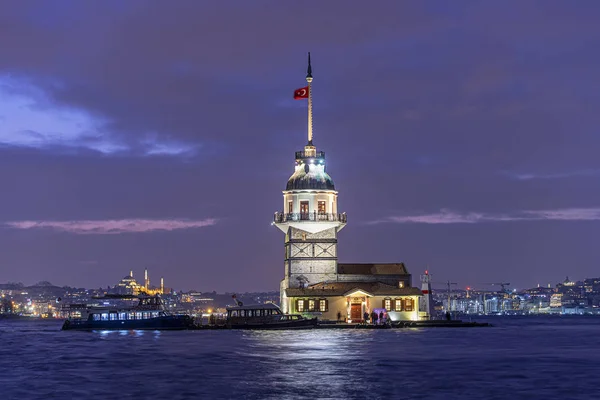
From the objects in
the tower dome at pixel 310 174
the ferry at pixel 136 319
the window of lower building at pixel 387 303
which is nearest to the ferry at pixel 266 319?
the ferry at pixel 136 319

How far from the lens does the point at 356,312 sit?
120000 millimetres

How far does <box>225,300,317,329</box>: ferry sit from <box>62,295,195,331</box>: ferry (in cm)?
663

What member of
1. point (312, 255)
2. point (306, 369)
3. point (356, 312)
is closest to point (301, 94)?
point (312, 255)

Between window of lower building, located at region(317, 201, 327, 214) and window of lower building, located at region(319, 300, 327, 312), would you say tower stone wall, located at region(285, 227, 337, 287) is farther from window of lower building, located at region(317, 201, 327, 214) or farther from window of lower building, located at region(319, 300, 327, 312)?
window of lower building, located at region(319, 300, 327, 312)

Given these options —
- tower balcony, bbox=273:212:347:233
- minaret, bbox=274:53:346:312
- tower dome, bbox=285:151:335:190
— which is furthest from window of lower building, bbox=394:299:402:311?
tower dome, bbox=285:151:335:190

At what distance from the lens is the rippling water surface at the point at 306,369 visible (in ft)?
181

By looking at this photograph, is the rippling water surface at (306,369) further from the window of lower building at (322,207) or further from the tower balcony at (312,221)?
the window of lower building at (322,207)

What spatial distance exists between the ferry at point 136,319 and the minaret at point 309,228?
13230 mm

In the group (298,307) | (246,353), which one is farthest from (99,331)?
(246,353)

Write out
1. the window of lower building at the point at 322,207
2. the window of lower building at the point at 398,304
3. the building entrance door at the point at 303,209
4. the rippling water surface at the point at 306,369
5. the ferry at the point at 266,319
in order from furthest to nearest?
1. the window of lower building at the point at 322,207
2. the building entrance door at the point at 303,209
3. the window of lower building at the point at 398,304
4. the ferry at the point at 266,319
5. the rippling water surface at the point at 306,369

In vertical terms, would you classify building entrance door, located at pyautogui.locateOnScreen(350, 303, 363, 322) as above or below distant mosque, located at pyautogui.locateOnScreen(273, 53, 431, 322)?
below

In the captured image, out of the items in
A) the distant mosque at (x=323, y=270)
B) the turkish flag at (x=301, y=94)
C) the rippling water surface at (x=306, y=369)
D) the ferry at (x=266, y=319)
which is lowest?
the rippling water surface at (x=306, y=369)

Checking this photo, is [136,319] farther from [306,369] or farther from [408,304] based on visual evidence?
[306,369]

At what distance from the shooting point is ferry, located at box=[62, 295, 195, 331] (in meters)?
125
